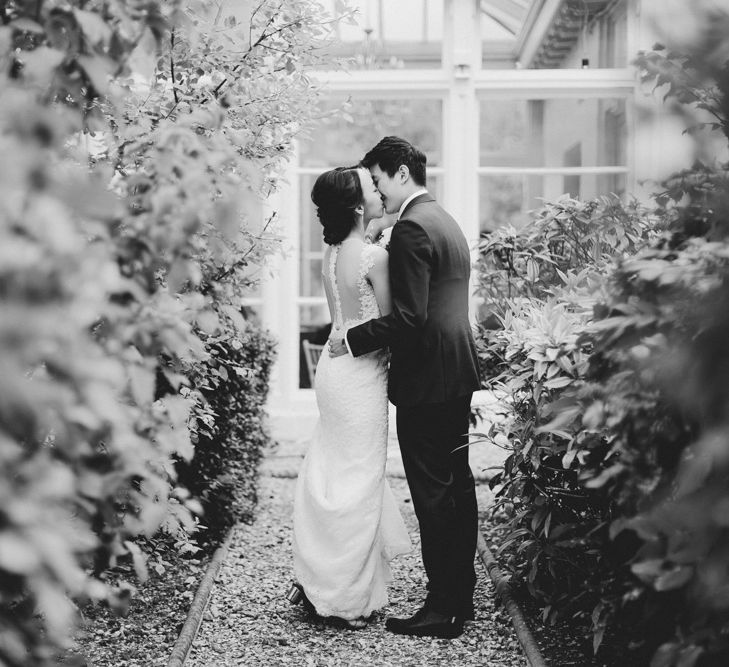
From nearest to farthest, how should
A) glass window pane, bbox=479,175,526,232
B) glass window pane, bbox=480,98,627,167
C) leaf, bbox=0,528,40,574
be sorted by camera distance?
leaf, bbox=0,528,40,574 → glass window pane, bbox=480,98,627,167 → glass window pane, bbox=479,175,526,232

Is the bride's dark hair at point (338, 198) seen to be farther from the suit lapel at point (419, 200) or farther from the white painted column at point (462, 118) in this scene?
the white painted column at point (462, 118)

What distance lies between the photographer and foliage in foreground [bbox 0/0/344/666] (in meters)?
1.26

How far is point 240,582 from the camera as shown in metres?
4.55

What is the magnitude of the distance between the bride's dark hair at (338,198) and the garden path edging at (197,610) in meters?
1.79

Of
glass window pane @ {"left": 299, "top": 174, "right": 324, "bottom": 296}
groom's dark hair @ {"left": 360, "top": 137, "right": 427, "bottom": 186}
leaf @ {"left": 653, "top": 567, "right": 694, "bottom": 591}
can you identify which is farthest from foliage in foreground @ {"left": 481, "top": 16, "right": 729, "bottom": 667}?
glass window pane @ {"left": 299, "top": 174, "right": 324, "bottom": 296}

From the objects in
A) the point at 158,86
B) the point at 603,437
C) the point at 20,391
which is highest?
the point at 158,86

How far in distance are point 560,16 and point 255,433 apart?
4859 millimetres

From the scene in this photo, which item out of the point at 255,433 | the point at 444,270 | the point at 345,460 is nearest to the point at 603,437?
the point at 444,270

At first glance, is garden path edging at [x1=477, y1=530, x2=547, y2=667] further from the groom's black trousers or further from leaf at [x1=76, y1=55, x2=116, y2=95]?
leaf at [x1=76, y1=55, x2=116, y2=95]

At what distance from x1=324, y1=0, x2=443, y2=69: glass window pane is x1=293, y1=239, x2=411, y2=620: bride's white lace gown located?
4.59 metres

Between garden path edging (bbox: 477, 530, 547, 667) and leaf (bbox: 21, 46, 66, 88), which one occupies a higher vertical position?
leaf (bbox: 21, 46, 66, 88)

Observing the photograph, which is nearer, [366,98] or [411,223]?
[411,223]

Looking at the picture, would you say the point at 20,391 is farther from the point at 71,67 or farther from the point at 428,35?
the point at 428,35

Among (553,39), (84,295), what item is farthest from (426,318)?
(553,39)
